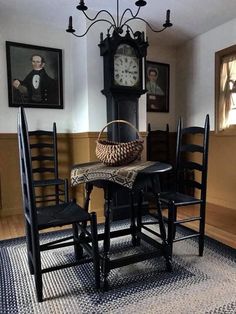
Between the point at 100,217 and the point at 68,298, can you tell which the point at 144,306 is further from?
the point at 100,217

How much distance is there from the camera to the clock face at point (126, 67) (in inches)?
112

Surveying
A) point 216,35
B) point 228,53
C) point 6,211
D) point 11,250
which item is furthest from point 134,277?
point 216,35

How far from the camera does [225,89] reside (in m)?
3.33

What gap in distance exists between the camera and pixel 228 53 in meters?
3.23

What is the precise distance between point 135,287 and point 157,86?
3016 mm

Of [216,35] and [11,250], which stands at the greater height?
[216,35]

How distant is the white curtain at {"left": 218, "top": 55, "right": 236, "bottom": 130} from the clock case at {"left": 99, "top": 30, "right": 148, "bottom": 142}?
113 cm

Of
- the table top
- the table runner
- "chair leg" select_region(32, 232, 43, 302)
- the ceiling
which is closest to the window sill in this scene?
the ceiling

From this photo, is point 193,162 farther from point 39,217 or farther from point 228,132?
point 228,132

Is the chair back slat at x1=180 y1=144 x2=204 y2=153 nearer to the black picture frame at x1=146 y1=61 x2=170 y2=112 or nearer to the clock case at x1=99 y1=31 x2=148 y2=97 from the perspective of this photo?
the clock case at x1=99 y1=31 x2=148 y2=97

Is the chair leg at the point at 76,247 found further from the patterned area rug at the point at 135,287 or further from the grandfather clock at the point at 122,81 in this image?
the grandfather clock at the point at 122,81

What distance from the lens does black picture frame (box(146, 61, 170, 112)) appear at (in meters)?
3.83

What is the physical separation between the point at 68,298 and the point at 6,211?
188cm

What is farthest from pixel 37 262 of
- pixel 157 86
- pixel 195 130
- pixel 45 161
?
pixel 157 86
